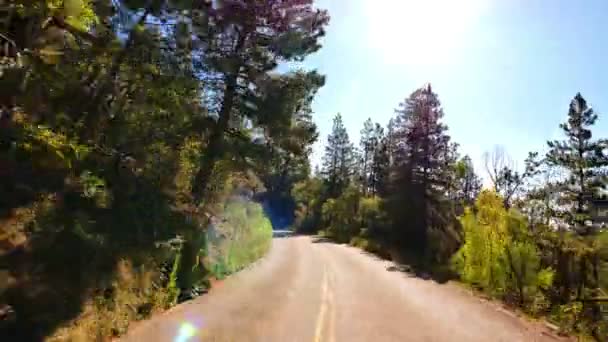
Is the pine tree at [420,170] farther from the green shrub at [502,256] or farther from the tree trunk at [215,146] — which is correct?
the tree trunk at [215,146]

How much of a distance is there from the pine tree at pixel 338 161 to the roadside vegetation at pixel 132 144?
56.3m

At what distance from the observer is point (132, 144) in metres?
14.3

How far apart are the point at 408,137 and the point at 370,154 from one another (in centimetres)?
3803

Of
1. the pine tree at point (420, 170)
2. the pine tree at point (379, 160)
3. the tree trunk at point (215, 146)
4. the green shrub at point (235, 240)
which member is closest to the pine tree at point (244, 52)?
the tree trunk at point (215, 146)

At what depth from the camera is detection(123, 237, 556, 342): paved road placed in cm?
846

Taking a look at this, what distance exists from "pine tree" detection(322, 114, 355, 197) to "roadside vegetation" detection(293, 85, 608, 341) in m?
0.19

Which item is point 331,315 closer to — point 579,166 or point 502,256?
point 502,256

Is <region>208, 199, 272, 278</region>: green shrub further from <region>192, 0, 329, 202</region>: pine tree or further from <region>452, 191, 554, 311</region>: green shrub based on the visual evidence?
<region>452, 191, 554, 311</region>: green shrub

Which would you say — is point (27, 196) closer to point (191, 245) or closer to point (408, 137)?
point (191, 245)

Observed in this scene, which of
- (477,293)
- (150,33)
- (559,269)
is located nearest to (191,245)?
(150,33)

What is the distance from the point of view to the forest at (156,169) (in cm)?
802

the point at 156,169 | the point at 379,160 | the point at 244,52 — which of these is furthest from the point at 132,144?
the point at 379,160

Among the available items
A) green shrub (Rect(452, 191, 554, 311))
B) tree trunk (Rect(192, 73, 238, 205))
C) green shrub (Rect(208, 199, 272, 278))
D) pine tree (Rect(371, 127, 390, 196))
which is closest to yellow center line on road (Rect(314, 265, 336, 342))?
green shrub (Rect(208, 199, 272, 278))

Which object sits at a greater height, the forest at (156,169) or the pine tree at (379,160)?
the pine tree at (379,160)
